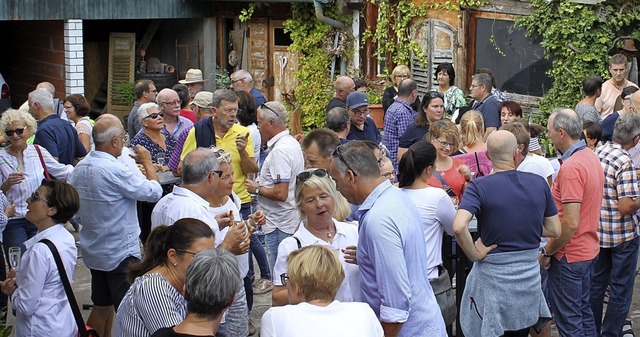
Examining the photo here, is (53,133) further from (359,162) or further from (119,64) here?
(119,64)

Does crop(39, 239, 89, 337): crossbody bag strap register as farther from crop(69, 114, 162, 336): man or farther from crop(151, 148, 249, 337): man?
crop(69, 114, 162, 336): man

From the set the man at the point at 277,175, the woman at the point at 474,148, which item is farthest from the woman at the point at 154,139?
the woman at the point at 474,148

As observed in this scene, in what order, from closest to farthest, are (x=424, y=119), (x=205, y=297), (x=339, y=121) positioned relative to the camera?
(x=205, y=297)
(x=339, y=121)
(x=424, y=119)

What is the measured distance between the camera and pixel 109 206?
680 cm

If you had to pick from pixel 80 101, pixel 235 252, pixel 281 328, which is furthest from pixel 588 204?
pixel 80 101

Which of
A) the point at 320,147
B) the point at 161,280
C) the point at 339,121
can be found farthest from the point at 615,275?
the point at 161,280

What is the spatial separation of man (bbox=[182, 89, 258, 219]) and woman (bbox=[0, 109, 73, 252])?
1399 millimetres

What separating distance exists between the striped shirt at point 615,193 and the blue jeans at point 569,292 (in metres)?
0.45

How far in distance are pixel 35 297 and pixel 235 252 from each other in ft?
4.39

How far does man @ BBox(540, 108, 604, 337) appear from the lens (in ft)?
21.6

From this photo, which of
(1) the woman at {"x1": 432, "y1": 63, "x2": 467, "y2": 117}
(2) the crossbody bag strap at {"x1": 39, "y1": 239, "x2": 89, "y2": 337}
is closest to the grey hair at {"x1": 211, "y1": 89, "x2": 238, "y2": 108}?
(2) the crossbody bag strap at {"x1": 39, "y1": 239, "x2": 89, "y2": 337}

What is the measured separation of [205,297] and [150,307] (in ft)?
1.92

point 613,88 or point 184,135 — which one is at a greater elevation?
point 613,88

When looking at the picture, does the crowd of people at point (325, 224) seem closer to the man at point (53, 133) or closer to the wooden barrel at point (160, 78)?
the man at point (53, 133)
